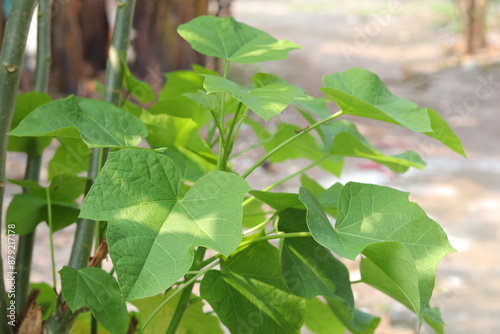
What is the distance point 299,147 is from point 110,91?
0.26 metres

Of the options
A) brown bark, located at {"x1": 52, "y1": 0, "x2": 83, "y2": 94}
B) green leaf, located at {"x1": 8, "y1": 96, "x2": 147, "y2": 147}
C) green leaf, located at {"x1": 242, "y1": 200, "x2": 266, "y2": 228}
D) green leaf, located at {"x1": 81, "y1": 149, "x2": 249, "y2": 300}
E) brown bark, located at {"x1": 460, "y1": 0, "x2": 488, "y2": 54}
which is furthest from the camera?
brown bark, located at {"x1": 460, "y1": 0, "x2": 488, "y2": 54}

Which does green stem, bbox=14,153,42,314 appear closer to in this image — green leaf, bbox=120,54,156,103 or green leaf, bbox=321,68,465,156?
green leaf, bbox=120,54,156,103

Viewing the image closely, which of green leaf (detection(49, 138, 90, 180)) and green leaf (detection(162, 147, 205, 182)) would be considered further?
green leaf (detection(49, 138, 90, 180))

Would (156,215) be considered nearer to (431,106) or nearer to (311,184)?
(311,184)

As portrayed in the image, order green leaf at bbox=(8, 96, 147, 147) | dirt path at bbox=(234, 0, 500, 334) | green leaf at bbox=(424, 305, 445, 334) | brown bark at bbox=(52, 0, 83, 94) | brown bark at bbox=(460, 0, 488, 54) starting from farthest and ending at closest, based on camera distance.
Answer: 1. brown bark at bbox=(460, 0, 488, 54)
2. brown bark at bbox=(52, 0, 83, 94)
3. dirt path at bbox=(234, 0, 500, 334)
4. green leaf at bbox=(424, 305, 445, 334)
5. green leaf at bbox=(8, 96, 147, 147)

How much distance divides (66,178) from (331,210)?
33cm

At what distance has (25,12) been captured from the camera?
69 centimetres

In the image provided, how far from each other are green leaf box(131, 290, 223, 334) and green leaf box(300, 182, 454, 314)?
0.26 metres

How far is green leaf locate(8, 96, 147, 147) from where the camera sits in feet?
2.08

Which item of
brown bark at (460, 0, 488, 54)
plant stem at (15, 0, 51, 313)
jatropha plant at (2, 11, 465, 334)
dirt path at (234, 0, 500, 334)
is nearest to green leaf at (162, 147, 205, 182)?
jatropha plant at (2, 11, 465, 334)

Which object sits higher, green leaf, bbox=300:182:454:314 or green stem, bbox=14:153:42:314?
green leaf, bbox=300:182:454:314

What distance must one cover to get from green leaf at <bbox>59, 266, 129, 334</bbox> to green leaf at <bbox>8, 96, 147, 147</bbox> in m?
0.14

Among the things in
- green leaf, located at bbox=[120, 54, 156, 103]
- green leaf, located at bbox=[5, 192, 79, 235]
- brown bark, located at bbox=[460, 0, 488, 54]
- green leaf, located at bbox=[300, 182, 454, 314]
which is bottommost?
brown bark, located at bbox=[460, 0, 488, 54]

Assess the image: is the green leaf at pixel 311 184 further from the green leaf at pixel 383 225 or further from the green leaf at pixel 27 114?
the green leaf at pixel 27 114
